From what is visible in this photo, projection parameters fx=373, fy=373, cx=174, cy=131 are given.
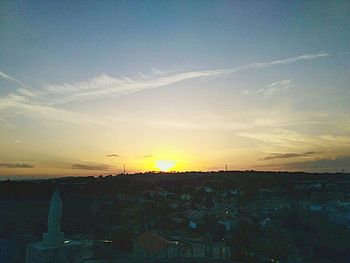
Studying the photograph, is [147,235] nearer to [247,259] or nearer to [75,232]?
[247,259]

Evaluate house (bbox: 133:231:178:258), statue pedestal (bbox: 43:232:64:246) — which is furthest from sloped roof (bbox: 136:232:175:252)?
statue pedestal (bbox: 43:232:64:246)

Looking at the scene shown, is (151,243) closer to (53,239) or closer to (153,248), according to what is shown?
(153,248)

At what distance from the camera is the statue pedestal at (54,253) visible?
1039 cm

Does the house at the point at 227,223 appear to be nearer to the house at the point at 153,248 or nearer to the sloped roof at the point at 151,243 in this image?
the house at the point at 153,248

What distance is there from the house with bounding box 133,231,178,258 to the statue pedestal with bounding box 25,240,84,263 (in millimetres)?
7734

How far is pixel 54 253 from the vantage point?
34.5 feet

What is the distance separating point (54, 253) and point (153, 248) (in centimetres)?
878

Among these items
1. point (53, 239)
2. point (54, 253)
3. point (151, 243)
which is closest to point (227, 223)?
point (151, 243)

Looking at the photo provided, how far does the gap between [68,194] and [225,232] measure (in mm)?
35465

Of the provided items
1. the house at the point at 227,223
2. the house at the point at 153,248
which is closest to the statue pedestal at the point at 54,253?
the house at the point at 153,248

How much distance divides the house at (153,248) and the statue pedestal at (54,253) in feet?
25.4

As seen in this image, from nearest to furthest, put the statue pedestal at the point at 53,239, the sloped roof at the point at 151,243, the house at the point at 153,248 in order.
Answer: the statue pedestal at the point at 53,239 → the house at the point at 153,248 → the sloped roof at the point at 151,243

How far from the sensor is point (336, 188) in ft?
253

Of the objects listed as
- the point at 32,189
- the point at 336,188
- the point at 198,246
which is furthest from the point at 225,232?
the point at 336,188
